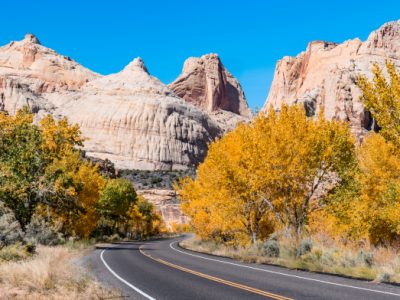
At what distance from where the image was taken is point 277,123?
73.6ft

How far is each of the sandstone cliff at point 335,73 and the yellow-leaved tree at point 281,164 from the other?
1749 inches

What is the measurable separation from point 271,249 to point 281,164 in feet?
15.1

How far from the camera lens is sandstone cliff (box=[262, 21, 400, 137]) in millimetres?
96081

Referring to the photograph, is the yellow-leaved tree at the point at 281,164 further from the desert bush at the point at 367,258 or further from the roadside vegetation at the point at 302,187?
the desert bush at the point at 367,258

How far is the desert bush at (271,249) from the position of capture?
22547mm

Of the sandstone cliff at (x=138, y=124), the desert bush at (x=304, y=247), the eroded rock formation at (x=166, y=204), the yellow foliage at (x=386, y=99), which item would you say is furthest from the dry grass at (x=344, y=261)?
the sandstone cliff at (x=138, y=124)

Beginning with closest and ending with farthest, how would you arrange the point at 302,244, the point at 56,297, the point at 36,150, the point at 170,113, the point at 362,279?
the point at 56,297, the point at 362,279, the point at 302,244, the point at 36,150, the point at 170,113

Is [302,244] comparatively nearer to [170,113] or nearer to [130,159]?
[130,159]

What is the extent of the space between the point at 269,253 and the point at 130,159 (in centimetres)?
12884

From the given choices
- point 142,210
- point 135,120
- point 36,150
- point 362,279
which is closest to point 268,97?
point 135,120

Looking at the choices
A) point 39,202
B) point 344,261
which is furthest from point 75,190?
point 344,261

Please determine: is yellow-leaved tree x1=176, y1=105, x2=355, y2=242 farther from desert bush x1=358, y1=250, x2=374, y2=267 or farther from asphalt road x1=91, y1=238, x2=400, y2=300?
asphalt road x1=91, y1=238, x2=400, y2=300

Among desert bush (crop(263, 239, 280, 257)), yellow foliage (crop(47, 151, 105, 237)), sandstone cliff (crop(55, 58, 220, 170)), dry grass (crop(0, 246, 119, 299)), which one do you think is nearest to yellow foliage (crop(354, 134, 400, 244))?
desert bush (crop(263, 239, 280, 257))

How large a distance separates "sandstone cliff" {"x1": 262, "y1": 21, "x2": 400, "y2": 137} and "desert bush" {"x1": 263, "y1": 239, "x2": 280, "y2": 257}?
156 feet
